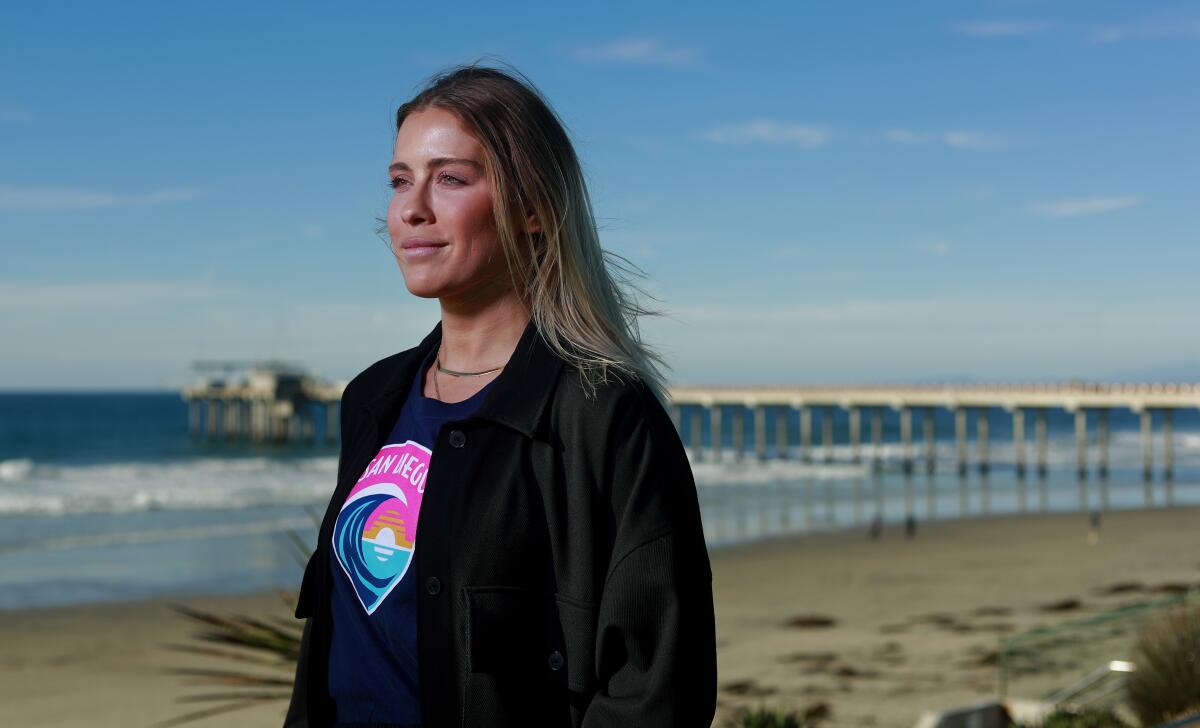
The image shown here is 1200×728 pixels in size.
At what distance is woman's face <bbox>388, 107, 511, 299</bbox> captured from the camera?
1.75m

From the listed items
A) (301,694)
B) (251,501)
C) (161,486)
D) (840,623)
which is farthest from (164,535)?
(301,694)

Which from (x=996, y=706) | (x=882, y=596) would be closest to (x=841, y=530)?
(x=882, y=596)

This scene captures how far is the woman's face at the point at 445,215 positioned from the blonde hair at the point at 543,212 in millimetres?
23

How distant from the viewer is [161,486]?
3872cm

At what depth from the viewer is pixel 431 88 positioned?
5.99 feet

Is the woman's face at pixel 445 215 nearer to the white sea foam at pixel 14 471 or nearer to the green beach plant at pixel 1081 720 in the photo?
the green beach plant at pixel 1081 720

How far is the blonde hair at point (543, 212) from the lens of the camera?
1.72m

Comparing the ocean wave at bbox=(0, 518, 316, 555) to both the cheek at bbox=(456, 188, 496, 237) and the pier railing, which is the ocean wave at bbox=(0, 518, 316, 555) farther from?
the cheek at bbox=(456, 188, 496, 237)

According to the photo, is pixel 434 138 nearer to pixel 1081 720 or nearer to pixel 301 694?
pixel 301 694

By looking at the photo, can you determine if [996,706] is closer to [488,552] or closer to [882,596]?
[488,552]

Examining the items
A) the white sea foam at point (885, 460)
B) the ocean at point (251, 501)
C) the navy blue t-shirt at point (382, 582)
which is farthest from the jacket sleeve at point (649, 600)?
the white sea foam at point (885, 460)

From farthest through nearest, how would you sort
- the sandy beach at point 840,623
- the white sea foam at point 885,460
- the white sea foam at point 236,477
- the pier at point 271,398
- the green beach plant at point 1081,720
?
the pier at point 271,398, the white sea foam at point 885,460, the white sea foam at point 236,477, the sandy beach at point 840,623, the green beach plant at point 1081,720

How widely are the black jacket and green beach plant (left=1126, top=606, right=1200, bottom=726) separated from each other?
5.29m

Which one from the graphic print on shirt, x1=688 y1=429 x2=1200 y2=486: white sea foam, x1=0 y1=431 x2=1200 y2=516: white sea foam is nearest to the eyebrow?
the graphic print on shirt
